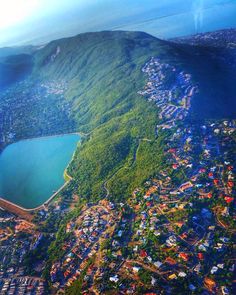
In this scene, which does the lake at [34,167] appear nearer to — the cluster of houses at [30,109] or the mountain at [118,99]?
the mountain at [118,99]

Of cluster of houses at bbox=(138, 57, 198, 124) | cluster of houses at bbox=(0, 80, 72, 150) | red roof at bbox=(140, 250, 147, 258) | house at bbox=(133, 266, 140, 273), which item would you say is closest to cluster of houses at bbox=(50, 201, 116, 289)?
red roof at bbox=(140, 250, 147, 258)

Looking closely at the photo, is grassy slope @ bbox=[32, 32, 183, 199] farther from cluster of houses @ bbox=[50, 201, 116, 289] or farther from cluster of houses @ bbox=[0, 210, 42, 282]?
cluster of houses @ bbox=[0, 210, 42, 282]

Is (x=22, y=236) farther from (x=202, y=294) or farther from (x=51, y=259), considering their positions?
(x=202, y=294)

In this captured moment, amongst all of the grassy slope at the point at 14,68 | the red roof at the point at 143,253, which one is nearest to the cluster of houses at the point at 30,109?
the grassy slope at the point at 14,68

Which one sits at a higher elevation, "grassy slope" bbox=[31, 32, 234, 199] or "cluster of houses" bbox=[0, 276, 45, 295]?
"grassy slope" bbox=[31, 32, 234, 199]

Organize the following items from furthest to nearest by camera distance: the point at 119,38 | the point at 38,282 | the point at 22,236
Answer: the point at 119,38 → the point at 22,236 → the point at 38,282

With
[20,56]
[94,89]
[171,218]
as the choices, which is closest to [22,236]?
[171,218]

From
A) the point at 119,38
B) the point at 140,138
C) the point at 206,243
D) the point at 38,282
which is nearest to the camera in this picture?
the point at 206,243
